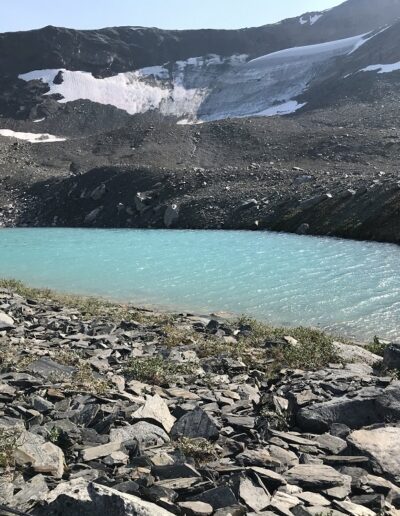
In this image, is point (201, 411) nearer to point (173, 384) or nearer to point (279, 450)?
point (279, 450)

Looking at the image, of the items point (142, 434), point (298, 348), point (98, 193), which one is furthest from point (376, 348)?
point (98, 193)

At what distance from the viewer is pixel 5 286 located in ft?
70.4

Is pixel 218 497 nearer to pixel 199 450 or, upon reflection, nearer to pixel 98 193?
pixel 199 450

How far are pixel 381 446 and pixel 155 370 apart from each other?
483 centimetres

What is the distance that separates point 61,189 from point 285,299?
5034cm

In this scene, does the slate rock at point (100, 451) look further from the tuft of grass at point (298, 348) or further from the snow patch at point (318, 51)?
the snow patch at point (318, 51)

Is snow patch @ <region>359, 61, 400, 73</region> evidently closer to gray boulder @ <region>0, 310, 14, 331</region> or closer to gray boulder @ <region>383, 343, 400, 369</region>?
gray boulder @ <region>383, 343, 400, 369</region>

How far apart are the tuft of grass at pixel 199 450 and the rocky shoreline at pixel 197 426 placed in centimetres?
2

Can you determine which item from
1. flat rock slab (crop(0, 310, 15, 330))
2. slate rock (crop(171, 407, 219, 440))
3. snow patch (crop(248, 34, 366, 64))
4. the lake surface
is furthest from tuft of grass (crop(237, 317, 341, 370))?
snow patch (crop(248, 34, 366, 64))

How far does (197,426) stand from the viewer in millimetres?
7246

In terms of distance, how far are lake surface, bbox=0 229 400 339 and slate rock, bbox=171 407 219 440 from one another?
8.68 m

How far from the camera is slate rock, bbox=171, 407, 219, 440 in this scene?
7.12 m

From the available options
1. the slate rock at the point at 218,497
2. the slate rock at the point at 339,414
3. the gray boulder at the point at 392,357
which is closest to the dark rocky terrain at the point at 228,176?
the gray boulder at the point at 392,357

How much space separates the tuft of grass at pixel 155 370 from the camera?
988cm
